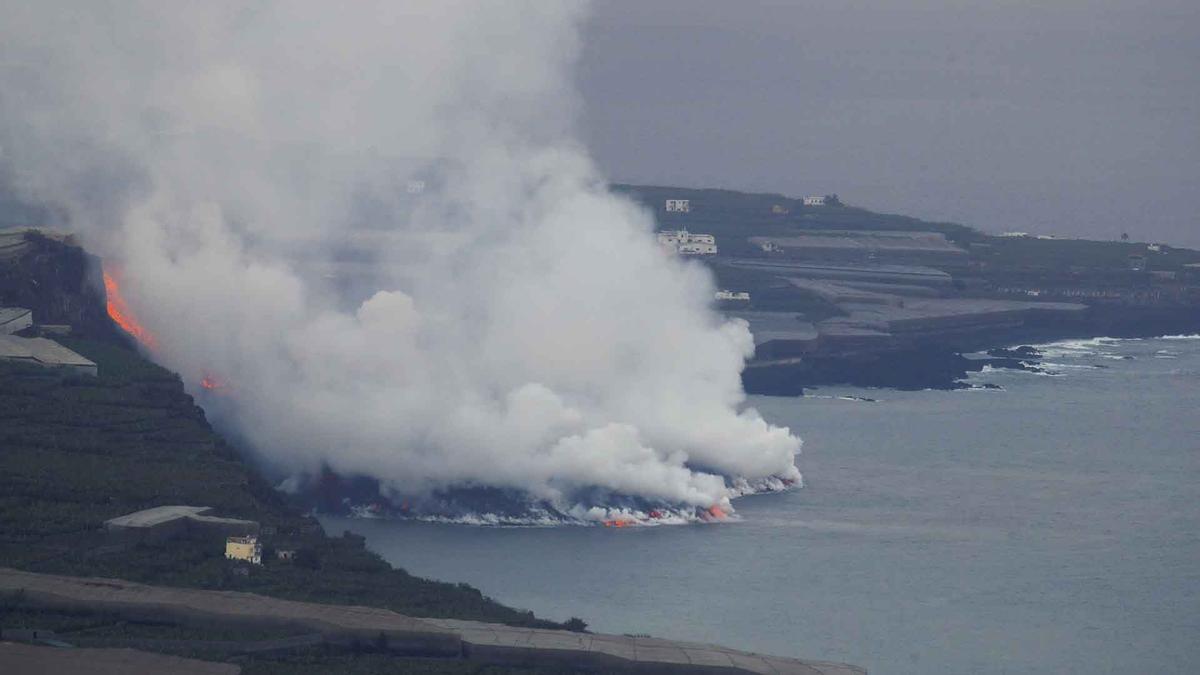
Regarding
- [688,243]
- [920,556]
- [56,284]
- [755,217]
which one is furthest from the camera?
[755,217]

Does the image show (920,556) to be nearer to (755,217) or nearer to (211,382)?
(211,382)

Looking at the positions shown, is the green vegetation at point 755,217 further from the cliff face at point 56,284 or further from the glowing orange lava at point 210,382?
the glowing orange lava at point 210,382

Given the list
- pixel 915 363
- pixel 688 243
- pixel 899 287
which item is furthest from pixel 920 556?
pixel 688 243

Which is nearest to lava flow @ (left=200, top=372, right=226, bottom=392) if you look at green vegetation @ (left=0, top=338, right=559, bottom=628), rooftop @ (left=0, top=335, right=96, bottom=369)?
green vegetation @ (left=0, top=338, right=559, bottom=628)

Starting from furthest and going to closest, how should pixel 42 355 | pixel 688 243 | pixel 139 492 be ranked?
pixel 688 243 → pixel 42 355 → pixel 139 492

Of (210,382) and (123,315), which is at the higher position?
(123,315)

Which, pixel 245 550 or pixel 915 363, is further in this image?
pixel 915 363

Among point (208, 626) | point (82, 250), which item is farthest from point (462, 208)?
point (208, 626)
